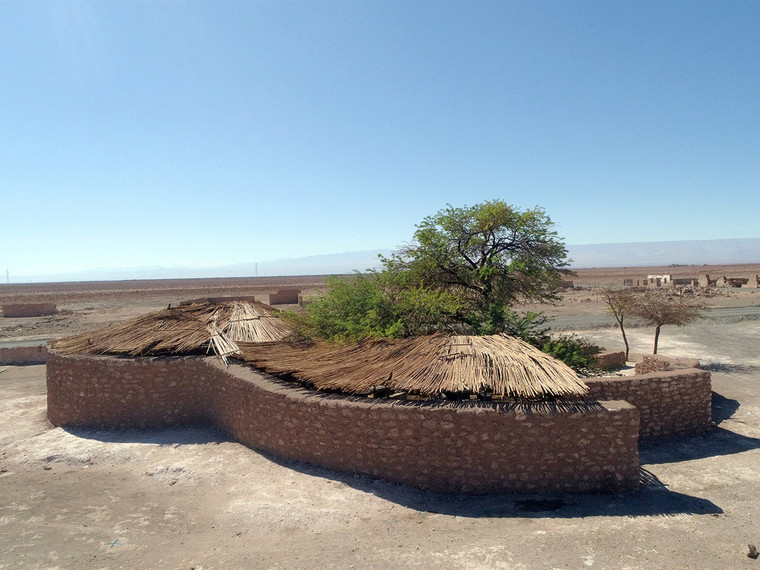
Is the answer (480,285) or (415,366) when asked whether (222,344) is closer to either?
(415,366)

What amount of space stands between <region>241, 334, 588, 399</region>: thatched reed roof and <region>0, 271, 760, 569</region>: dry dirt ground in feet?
4.58

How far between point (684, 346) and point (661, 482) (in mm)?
14542

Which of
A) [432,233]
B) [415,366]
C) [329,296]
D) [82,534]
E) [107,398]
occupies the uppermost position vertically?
[432,233]

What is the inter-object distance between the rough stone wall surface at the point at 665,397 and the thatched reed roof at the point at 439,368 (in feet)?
5.74

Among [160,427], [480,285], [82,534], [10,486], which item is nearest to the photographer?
[82,534]

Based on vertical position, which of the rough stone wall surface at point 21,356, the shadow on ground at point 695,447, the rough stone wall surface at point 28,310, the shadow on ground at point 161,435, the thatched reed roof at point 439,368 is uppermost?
the thatched reed roof at point 439,368

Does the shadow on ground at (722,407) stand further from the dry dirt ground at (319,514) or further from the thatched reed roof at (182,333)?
the thatched reed roof at (182,333)

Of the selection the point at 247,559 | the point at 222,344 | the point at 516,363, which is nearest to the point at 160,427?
the point at 222,344

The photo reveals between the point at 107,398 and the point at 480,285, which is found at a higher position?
the point at 480,285

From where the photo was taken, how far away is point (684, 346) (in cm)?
1934

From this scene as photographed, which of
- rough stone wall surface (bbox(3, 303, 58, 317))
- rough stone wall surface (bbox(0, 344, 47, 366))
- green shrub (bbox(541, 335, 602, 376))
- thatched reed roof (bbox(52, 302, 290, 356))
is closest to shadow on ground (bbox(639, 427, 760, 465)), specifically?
green shrub (bbox(541, 335, 602, 376))

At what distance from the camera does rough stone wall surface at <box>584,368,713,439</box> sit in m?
8.66

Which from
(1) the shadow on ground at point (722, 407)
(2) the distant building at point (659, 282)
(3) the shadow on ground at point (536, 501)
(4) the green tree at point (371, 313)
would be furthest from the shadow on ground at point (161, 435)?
(2) the distant building at point (659, 282)

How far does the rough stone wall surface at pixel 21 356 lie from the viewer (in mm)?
17578
